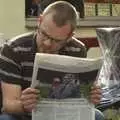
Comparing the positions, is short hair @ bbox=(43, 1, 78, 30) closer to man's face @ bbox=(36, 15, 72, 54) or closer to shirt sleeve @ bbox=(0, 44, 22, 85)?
man's face @ bbox=(36, 15, 72, 54)

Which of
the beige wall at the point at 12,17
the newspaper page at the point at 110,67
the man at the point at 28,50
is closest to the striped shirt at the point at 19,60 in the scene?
the man at the point at 28,50

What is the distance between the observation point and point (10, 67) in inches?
66.7

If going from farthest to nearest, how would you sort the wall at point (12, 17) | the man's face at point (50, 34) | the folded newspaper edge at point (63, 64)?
the wall at point (12, 17), the man's face at point (50, 34), the folded newspaper edge at point (63, 64)

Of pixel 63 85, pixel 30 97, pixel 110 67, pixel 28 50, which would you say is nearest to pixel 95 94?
pixel 63 85

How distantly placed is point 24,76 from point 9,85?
92 mm

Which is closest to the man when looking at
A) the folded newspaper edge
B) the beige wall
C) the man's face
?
the man's face

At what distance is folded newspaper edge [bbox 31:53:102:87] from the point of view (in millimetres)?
1484

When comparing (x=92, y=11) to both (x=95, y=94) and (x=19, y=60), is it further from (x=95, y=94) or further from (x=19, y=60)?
(x=95, y=94)

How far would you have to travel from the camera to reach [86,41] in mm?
3264

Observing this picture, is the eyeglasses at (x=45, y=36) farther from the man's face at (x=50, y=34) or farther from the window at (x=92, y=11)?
the window at (x=92, y=11)

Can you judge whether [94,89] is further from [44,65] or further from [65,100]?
[44,65]

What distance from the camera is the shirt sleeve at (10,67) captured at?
1.69 meters

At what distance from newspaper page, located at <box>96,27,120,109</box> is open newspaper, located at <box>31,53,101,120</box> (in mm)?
814

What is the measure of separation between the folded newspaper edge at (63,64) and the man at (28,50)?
11 cm
